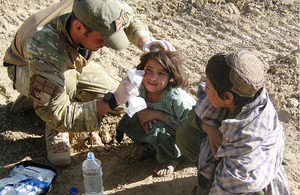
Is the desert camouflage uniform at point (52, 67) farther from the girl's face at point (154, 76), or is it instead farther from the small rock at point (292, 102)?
the small rock at point (292, 102)

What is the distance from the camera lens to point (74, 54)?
120 inches

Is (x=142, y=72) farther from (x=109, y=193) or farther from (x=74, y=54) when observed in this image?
(x=109, y=193)

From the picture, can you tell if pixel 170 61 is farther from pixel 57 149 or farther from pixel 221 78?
pixel 57 149

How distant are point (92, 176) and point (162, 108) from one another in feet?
2.81

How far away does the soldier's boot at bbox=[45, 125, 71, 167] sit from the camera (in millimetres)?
3229

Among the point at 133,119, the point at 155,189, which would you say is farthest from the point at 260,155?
the point at 133,119

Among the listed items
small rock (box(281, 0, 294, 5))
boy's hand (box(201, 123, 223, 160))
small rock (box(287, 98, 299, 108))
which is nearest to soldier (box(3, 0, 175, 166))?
boy's hand (box(201, 123, 223, 160))

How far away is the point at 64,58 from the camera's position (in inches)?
116

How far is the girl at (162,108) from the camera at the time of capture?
3.00 m

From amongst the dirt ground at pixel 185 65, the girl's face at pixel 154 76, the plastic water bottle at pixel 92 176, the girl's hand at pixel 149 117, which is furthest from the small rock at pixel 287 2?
the plastic water bottle at pixel 92 176

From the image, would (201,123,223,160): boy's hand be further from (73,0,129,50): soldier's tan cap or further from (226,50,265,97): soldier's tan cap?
(73,0,129,50): soldier's tan cap

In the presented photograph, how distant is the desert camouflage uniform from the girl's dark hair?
115cm

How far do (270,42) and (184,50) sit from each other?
124cm

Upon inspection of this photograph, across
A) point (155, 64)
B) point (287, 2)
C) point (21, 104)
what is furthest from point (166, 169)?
point (287, 2)
